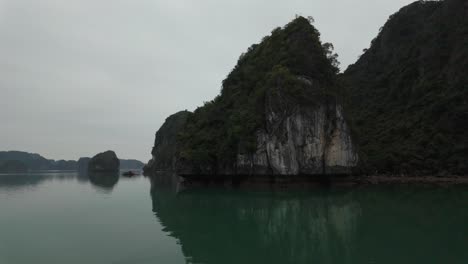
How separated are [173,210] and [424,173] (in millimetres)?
42861

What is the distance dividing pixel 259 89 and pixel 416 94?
40633 mm

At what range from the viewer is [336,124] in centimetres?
3928

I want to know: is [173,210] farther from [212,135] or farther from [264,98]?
[212,135]

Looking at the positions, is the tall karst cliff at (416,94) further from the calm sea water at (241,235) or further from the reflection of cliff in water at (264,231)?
the calm sea water at (241,235)

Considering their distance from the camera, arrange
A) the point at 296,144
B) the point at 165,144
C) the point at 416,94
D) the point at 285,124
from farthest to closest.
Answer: the point at 165,144, the point at 416,94, the point at 285,124, the point at 296,144

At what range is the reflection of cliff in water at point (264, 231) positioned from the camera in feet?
33.4

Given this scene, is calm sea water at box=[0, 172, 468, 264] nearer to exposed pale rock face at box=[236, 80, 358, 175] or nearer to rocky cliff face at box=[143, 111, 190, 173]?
exposed pale rock face at box=[236, 80, 358, 175]

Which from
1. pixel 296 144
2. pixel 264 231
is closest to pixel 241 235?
pixel 264 231

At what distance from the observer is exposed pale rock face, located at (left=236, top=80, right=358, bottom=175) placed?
36.3 metres

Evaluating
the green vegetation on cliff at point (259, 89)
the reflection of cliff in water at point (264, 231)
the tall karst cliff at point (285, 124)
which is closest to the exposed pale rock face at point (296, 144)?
the tall karst cliff at point (285, 124)

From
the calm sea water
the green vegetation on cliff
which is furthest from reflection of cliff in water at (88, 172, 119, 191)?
the calm sea water

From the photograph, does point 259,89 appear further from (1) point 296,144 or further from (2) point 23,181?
(2) point 23,181

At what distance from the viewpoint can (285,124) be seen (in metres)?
37.2

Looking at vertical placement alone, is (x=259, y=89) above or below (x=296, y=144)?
above
